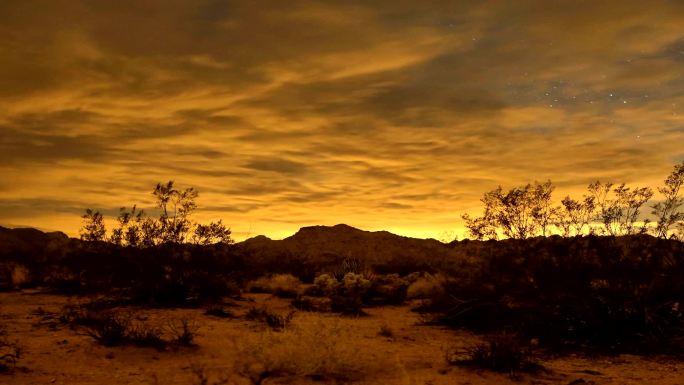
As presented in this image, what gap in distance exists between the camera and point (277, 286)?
15.9 m

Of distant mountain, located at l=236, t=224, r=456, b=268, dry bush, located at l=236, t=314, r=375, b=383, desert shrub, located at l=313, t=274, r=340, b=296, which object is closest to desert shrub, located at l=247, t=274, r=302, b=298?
desert shrub, located at l=313, t=274, r=340, b=296

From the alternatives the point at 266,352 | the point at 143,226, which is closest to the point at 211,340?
the point at 266,352

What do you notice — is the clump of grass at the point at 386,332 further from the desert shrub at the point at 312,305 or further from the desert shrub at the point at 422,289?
the desert shrub at the point at 422,289

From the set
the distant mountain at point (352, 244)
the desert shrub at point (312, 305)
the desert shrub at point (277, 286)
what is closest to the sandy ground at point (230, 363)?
the desert shrub at point (312, 305)

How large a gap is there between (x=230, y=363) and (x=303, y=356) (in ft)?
3.57

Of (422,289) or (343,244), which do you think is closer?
(422,289)

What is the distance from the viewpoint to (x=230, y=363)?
705 centimetres

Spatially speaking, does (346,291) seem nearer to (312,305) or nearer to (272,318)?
(312,305)

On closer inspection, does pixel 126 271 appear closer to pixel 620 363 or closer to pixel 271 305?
pixel 271 305

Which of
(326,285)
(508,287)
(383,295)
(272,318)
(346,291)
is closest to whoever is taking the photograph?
(272,318)

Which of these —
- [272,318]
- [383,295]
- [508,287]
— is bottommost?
[272,318]

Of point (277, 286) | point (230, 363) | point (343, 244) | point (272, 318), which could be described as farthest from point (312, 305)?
point (343, 244)

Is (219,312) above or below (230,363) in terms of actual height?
above

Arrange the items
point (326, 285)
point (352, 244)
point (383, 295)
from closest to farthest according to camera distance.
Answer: point (383, 295) < point (326, 285) < point (352, 244)
